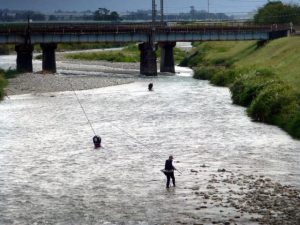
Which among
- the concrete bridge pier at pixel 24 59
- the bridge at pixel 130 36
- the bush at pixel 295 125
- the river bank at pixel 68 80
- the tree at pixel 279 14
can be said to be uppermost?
the tree at pixel 279 14

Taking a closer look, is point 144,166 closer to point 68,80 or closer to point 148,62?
point 68,80

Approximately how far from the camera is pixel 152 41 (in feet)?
386

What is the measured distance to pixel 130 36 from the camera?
116625 millimetres

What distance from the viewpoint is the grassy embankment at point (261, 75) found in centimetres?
5568

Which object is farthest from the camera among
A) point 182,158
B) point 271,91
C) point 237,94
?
point 237,94

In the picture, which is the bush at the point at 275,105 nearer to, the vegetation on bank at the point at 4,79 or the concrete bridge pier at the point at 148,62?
the vegetation on bank at the point at 4,79

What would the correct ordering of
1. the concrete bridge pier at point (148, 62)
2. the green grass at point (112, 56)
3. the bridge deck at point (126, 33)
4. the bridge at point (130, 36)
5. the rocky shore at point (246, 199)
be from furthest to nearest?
the green grass at point (112, 56) < the concrete bridge pier at point (148, 62) < the bridge deck at point (126, 33) < the bridge at point (130, 36) < the rocky shore at point (246, 199)

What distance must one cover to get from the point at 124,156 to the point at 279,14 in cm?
10526

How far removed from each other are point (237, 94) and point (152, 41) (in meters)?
48.8

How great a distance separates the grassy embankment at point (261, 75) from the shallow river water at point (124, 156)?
5.48 ft

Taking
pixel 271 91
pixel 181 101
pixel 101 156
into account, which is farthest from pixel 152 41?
pixel 101 156

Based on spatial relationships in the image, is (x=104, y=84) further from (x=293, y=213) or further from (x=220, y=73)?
(x=293, y=213)

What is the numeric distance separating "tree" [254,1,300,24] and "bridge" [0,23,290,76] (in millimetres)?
17351

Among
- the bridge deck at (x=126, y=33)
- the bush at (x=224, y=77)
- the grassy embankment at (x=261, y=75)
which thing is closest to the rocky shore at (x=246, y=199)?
the grassy embankment at (x=261, y=75)
